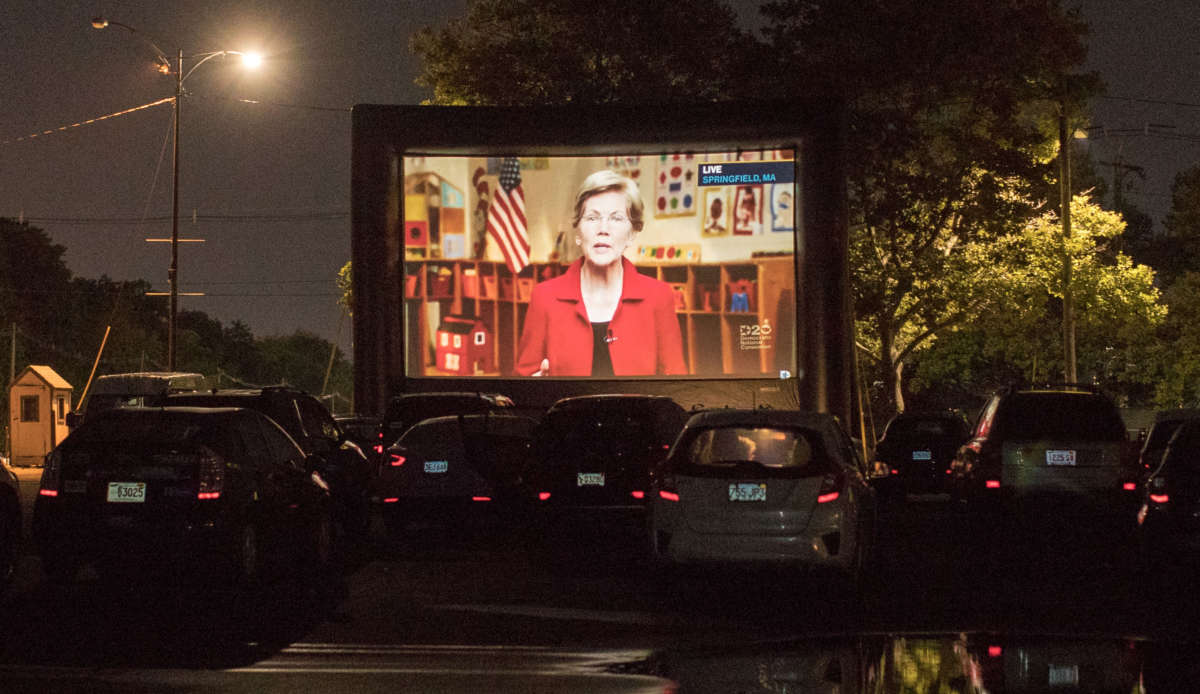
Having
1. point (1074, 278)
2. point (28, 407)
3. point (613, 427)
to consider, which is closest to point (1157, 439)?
point (613, 427)

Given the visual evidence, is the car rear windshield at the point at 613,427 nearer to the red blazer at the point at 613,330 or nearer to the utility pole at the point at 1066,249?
the red blazer at the point at 613,330

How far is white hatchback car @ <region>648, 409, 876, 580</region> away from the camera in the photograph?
12461mm

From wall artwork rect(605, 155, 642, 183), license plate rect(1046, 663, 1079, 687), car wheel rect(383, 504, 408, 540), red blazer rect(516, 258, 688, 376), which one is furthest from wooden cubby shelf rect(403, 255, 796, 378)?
license plate rect(1046, 663, 1079, 687)

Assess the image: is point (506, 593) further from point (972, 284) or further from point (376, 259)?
point (972, 284)

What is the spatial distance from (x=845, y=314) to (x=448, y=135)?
29.0 feet

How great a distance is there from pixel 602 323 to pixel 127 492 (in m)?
19.8

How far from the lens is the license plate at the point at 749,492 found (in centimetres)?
1255

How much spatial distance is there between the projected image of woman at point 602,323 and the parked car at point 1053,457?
14.1 meters

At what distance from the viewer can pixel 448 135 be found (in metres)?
31.6

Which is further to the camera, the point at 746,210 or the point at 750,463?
the point at 746,210

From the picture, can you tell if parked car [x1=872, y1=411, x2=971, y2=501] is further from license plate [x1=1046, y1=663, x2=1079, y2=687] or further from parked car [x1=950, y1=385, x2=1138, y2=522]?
license plate [x1=1046, y1=663, x2=1079, y2=687]

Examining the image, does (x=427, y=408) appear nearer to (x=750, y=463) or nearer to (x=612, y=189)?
(x=612, y=189)

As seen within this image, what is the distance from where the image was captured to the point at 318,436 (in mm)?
17453

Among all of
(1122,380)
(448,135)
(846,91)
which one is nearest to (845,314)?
(448,135)
